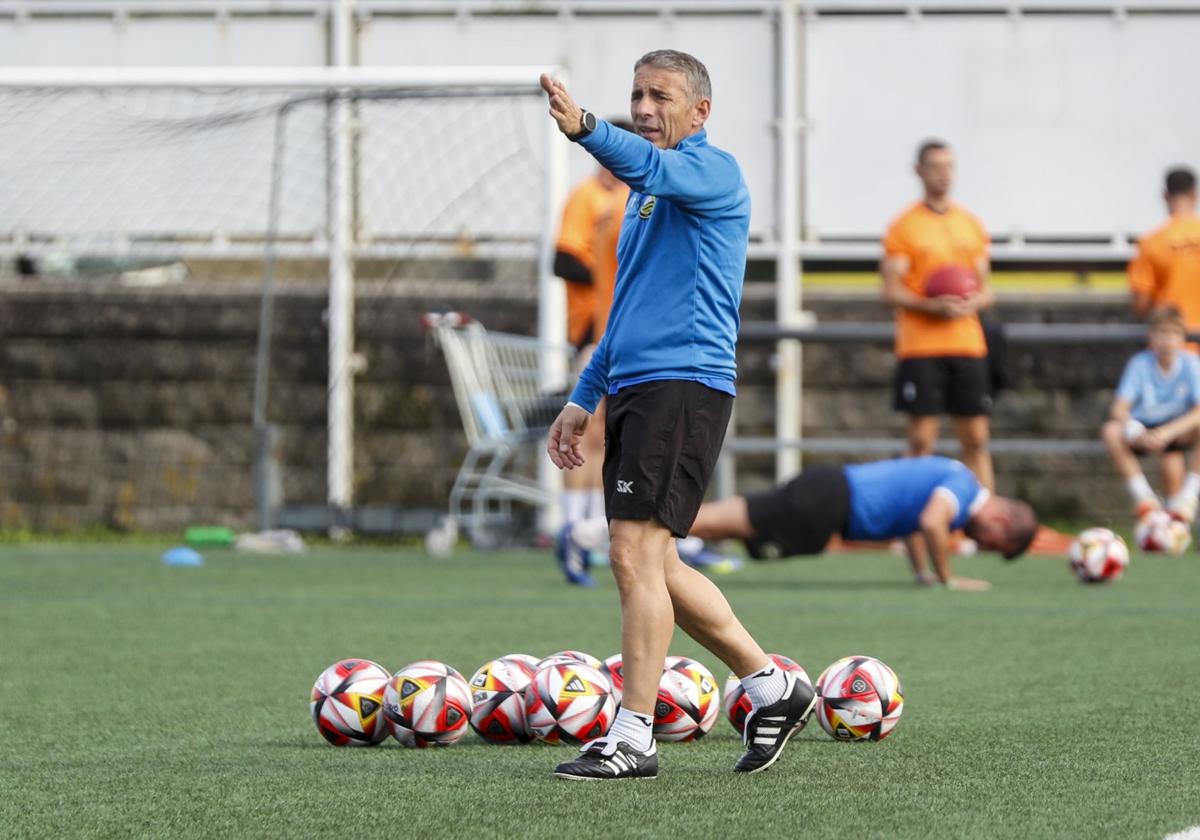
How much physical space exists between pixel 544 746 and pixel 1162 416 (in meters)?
8.60

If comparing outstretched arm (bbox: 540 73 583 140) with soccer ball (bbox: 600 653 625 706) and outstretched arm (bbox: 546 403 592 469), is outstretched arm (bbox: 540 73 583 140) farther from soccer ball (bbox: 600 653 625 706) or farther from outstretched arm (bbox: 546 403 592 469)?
soccer ball (bbox: 600 653 625 706)

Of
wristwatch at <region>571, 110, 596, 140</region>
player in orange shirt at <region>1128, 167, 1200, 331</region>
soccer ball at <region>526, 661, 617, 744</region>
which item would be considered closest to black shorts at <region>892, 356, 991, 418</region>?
player in orange shirt at <region>1128, 167, 1200, 331</region>

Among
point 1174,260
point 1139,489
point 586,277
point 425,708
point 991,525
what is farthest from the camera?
point 1174,260

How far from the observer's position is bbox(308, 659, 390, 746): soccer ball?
4.82 metres

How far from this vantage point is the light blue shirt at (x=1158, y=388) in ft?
40.9

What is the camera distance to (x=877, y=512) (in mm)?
9312

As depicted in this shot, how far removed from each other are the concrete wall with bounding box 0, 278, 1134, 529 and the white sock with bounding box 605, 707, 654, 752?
9666mm

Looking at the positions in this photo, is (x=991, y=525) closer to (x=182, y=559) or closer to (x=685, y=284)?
(x=182, y=559)

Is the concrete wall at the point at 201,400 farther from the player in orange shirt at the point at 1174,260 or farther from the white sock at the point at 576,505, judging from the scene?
the white sock at the point at 576,505

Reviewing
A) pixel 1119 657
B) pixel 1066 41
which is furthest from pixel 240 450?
pixel 1119 657

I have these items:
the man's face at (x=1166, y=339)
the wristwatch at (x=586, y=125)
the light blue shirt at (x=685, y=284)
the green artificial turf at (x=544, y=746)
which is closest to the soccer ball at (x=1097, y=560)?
the green artificial turf at (x=544, y=746)

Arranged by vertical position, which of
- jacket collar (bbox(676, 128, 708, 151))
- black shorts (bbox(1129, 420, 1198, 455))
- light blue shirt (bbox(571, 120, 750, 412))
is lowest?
black shorts (bbox(1129, 420, 1198, 455))

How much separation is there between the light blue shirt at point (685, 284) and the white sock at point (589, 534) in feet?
16.9

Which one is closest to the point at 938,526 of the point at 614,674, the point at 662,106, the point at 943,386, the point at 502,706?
Answer: the point at 943,386
